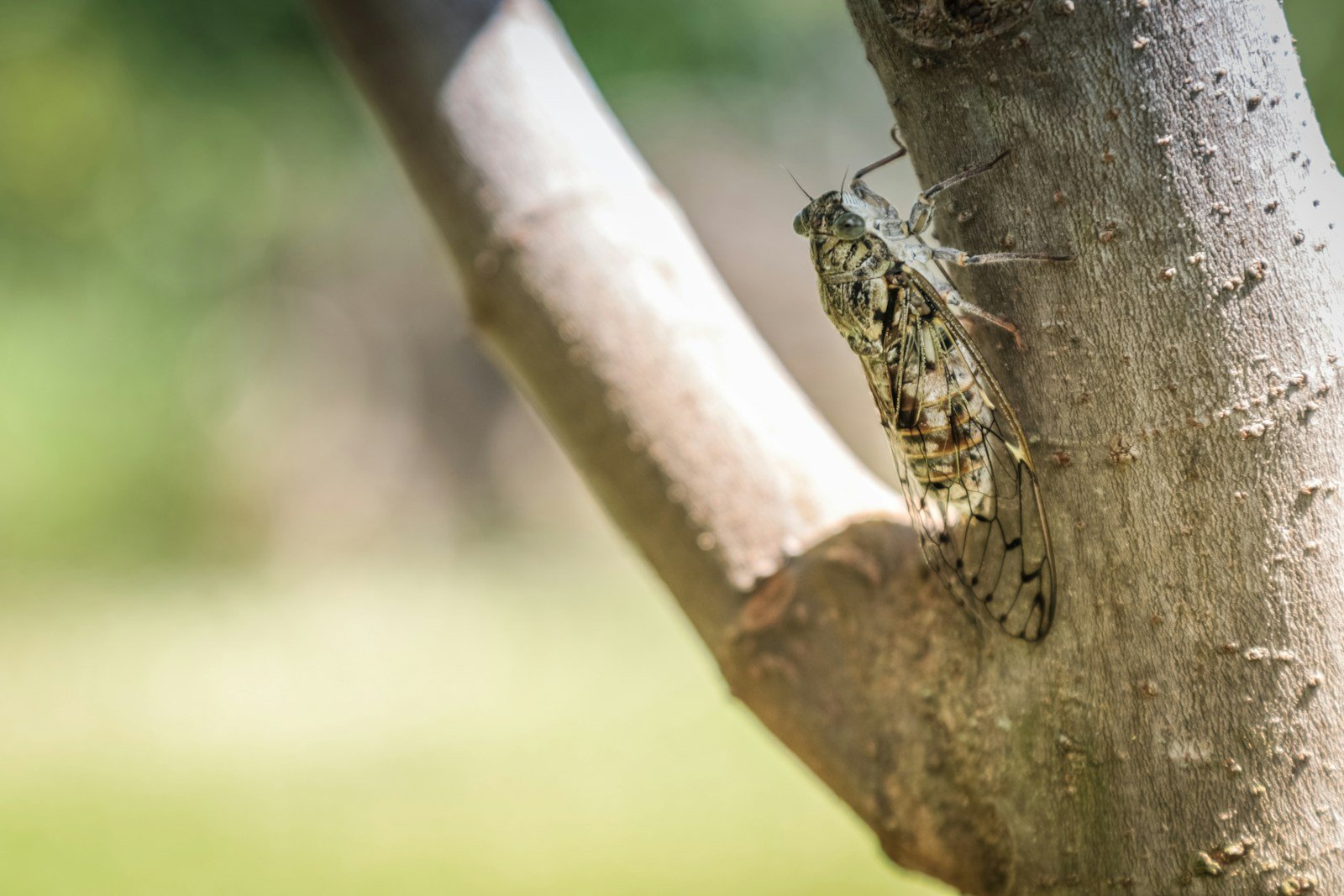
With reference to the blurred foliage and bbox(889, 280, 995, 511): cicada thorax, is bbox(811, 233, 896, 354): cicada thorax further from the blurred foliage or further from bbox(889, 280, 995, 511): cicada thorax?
the blurred foliage

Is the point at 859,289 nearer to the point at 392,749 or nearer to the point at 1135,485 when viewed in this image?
the point at 1135,485

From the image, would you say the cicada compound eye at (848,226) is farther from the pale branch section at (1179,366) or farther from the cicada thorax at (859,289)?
the pale branch section at (1179,366)

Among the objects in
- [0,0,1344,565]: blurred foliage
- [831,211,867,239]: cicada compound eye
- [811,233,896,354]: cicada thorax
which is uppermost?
[0,0,1344,565]: blurred foliage

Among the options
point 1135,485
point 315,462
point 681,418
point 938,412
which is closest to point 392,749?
point 315,462

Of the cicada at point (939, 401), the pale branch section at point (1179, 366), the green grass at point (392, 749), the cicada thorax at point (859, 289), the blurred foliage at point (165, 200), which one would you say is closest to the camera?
the pale branch section at point (1179, 366)

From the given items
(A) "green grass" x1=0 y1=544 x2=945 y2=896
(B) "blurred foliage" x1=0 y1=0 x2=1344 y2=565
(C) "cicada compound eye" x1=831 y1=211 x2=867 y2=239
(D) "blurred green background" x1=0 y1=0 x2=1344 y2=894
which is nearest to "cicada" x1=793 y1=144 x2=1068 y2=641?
(C) "cicada compound eye" x1=831 y1=211 x2=867 y2=239

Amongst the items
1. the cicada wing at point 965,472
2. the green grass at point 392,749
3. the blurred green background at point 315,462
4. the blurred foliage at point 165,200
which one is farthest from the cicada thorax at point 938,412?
the blurred foliage at point 165,200

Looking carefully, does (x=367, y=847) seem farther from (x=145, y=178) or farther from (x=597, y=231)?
(x=145, y=178)
